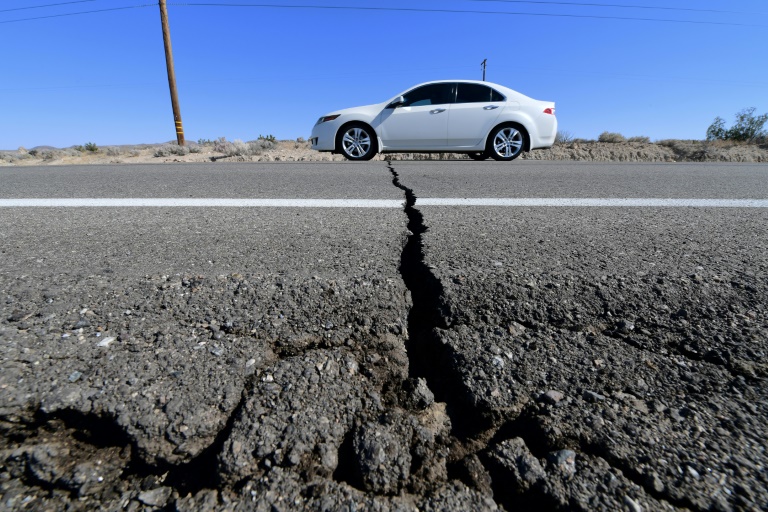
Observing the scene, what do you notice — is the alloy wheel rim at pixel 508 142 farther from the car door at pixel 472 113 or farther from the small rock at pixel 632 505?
the small rock at pixel 632 505

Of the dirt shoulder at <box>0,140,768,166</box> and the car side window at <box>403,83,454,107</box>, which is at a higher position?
the car side window at <box>403,83,454,107</box>

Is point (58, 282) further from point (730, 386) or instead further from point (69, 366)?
point (730, 386)

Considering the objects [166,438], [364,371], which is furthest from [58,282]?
[364,371]

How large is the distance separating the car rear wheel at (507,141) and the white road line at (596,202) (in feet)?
16.3

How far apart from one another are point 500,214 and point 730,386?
1815mm

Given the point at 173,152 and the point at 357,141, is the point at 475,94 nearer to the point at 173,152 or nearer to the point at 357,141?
the point at 357,141

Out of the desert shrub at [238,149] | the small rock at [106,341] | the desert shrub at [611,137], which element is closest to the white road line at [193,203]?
the small rock at [106,341]

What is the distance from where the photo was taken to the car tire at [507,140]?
8023 millimetres

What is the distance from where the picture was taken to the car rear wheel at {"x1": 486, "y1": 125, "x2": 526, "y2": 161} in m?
8.02

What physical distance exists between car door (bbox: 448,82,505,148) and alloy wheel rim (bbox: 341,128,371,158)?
5.12 feet

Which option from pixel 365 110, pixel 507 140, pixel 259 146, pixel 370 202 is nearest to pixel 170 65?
pixel 259 146

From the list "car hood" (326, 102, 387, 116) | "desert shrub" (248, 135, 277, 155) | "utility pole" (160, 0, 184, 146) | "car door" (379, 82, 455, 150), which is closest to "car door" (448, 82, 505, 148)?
"car door" (379, 82, 455, 150)

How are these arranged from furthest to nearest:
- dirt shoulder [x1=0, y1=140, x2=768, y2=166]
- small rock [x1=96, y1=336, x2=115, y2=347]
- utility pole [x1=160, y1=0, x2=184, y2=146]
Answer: utility pole [x1=160, y1=0, x2=184, y2=146] → dirt shoulder [x1=0, y1=140, x2=768, y2=166] → small rock [x1=96, y1=336, x2=115, y2=347]

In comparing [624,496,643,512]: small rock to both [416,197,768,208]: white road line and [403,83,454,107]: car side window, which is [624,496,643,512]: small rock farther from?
[403,83,454,107]: car side window
